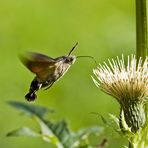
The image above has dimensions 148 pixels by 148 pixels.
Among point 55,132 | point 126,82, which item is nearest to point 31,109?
point 55,132

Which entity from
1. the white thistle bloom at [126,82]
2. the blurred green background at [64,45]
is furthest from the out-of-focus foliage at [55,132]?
the blurred green background at [64,45]

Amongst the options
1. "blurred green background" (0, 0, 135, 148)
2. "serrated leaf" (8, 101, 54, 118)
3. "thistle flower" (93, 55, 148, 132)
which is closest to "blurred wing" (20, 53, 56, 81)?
"thistle flower" (93, 55, 148, 132)

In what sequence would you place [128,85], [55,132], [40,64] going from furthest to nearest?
[55,132] → [128,85] → [40,64]

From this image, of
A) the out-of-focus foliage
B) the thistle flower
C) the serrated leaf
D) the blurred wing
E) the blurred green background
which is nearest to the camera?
the blurred wing

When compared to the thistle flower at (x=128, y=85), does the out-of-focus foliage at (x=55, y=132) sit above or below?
below

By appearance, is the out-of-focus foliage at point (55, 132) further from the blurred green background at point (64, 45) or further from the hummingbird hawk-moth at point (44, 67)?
the blurred green background at point (64, 45)

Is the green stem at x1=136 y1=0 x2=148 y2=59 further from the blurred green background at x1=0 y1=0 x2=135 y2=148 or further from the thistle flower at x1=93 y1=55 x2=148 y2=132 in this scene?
the blurred green background at x1=0 y1=0 x2=135 y2=148

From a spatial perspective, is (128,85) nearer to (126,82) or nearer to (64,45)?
(126,82)
